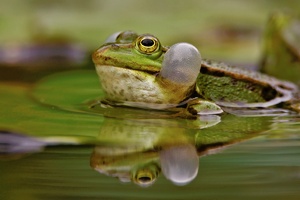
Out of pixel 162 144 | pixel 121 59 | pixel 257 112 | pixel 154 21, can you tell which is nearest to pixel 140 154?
pixel 162 144

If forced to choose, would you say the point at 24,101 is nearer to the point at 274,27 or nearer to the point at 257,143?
the point at 257,143

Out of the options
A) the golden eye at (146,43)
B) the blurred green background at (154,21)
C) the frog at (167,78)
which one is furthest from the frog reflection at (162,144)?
the blurred green background at (154,21)

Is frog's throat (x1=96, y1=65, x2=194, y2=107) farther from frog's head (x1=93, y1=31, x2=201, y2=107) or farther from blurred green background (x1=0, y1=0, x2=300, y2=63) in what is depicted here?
blurred green background (x1=0, y1=0, x2=300, y2=63)

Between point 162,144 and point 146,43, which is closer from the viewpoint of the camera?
point 162,144

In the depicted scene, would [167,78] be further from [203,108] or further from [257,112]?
[257,112]

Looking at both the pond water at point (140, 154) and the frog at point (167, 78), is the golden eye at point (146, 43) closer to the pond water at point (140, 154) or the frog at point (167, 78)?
the frog at point (167, 78)

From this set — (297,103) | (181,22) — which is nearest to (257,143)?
(297,103)

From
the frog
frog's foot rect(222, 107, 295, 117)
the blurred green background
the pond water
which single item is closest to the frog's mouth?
the frog
